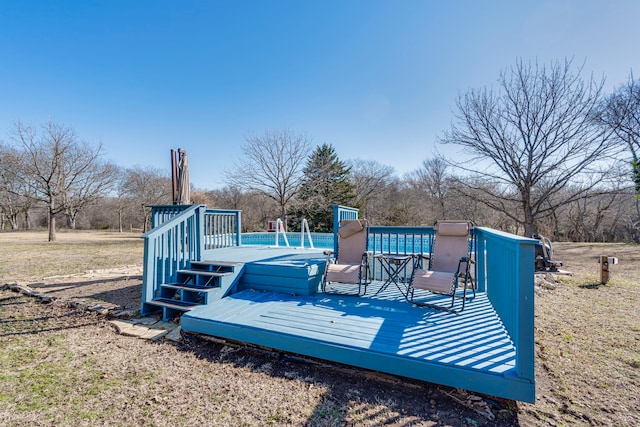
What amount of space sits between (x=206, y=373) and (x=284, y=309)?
1074mm

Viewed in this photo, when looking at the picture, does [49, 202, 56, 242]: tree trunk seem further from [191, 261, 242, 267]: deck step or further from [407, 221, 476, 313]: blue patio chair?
[407, 221, 476, 313]: blue patio chair

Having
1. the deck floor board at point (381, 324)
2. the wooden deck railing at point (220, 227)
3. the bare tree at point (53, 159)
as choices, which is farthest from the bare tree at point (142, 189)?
the deck floor board at point (381, 324)

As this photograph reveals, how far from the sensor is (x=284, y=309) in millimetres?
3293

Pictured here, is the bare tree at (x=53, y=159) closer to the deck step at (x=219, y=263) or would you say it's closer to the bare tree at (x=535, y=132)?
the deck step at (x=219, y=263)

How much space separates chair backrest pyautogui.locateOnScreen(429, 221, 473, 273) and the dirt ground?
1194 millimetres

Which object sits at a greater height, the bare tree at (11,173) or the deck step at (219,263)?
the bare tree at (11,173)

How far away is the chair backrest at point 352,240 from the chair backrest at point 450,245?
1.02 metres

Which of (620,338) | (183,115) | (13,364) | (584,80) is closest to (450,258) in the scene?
(620,338)

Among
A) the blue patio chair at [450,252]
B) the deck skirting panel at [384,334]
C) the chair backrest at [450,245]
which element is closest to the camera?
the deck skirting panel at [384,334]

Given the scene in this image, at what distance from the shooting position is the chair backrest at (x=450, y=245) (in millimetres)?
3742

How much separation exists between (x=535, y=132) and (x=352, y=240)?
8.85 m

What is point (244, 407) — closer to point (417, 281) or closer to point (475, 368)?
point (475, 368)

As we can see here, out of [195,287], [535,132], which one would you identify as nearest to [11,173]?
[195,287]

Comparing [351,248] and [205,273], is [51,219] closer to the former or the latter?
[205,273]
